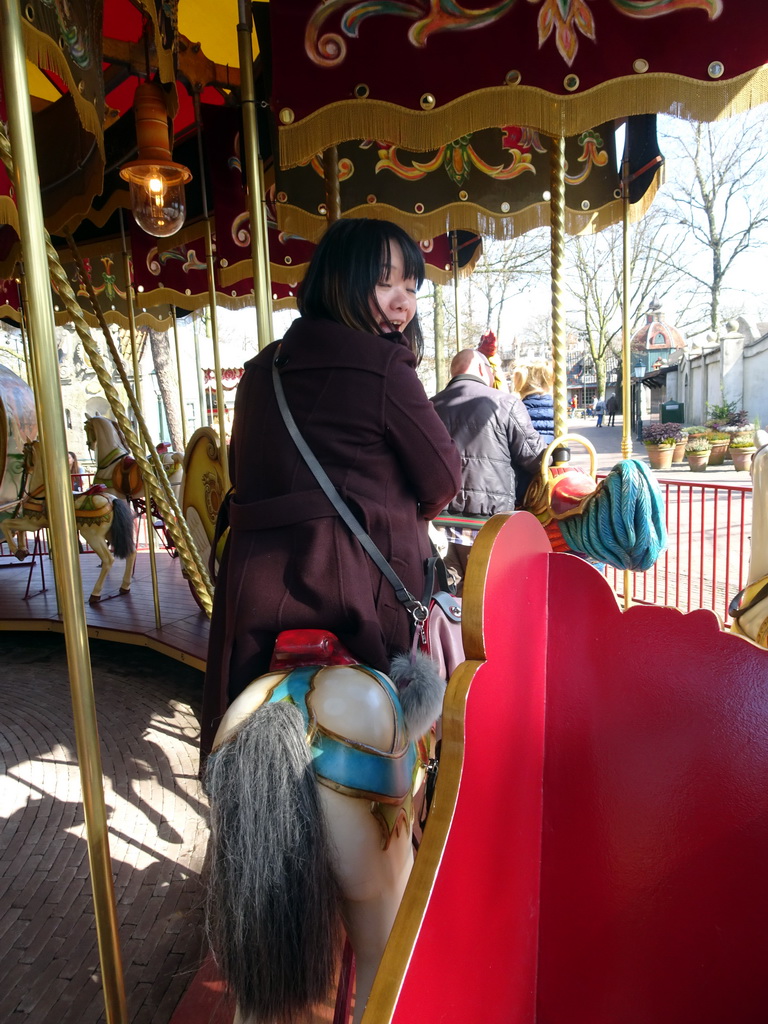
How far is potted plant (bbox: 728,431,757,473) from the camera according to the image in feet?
42.3

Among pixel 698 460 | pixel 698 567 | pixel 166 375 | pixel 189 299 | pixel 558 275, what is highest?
pixel 166 375

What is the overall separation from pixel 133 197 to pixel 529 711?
9.43 feet

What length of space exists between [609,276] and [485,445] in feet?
62.6

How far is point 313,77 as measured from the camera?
2010 millimetres

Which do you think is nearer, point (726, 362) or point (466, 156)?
point (466, 156)

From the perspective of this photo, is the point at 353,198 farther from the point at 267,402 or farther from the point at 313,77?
the point at 267,402

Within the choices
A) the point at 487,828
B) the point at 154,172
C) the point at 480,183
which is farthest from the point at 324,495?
the point at 480,183

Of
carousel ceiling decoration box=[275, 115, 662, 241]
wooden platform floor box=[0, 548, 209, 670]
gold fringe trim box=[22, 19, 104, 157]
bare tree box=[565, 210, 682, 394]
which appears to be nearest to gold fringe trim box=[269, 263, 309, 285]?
carousel ceiling decoration box=[275, 115, 662, 241]

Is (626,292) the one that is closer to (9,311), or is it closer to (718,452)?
(9,311)

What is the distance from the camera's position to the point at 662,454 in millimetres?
13516

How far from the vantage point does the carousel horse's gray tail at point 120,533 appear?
5465 millimetres

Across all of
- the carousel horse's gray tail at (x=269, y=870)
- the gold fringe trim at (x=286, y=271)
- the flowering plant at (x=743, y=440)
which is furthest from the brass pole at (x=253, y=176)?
the flowering plant at (x=743, y=440)

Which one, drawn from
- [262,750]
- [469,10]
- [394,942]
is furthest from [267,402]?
[469,10]

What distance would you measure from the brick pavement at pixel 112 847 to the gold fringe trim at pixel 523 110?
242 cm
